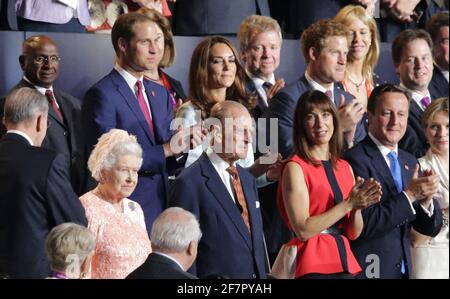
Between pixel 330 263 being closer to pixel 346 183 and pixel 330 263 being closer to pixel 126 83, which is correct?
pixel 346 183

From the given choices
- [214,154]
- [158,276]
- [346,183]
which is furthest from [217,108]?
[158,276]

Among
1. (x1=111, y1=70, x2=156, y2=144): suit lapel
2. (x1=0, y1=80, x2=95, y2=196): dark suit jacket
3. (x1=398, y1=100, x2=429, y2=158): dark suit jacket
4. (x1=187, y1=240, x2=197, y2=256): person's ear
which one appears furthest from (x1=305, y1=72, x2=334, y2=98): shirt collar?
(x1=187, y1=240, x2=197, y2=256): person's ear

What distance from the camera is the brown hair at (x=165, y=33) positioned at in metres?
6.78

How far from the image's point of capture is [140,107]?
648 cm

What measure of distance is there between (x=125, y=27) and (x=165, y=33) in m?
0.29

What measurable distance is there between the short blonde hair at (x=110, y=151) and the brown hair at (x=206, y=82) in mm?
534

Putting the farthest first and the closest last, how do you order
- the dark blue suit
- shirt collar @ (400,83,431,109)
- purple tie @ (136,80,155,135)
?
shirt collar @ (400,83,431,109)
purple tie @ (136,80,155,135)
the dark blue suit

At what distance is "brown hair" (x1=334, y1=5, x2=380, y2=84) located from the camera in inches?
290

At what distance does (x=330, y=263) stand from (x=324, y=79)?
3.94 feet

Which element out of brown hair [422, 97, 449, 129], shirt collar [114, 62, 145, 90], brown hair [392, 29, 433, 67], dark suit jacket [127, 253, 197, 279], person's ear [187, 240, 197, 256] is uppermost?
brown hair [392, 29, 433, 67]

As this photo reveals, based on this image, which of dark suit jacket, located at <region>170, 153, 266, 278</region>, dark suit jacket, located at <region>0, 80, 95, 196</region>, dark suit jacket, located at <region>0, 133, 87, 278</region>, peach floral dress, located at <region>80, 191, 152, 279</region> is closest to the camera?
dark suit jacket, located at <region>0, 133, 87, 278</region>

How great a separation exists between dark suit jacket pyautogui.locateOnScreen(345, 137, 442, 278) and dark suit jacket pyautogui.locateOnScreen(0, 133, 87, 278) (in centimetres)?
143

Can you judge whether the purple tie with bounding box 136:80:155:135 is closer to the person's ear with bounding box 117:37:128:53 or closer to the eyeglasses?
the person's ear with bounding box 117:37:128:53

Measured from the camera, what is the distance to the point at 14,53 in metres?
6.84
